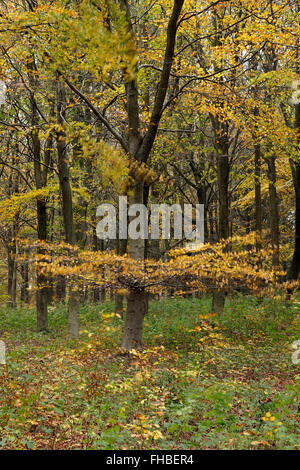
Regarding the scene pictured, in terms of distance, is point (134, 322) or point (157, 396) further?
point (134, 322)

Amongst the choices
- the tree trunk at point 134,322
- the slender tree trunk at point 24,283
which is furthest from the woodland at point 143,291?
the slender tree trunk at point 24,283

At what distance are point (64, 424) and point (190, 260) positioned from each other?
404 centimetres

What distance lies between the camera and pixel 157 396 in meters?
6.75

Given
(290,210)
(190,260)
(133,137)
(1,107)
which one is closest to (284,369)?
(190,260)

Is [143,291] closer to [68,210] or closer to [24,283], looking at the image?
[68,210]

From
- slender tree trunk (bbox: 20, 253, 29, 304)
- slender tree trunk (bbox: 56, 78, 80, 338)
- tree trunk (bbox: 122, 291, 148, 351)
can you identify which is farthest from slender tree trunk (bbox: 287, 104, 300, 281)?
slender tree trunk (bbox: 20, 253, 29, 304)

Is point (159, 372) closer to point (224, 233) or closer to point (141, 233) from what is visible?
point (141, 233)

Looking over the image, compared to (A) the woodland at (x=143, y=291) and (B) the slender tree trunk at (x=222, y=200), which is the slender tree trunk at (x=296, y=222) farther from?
(B) the slender tree trunk at (x=222, y=200)

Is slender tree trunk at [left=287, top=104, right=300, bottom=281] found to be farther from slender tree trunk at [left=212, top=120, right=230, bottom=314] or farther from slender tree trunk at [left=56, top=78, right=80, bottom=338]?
slender tree trunk at [left=56, top=78, right=80, bottom=338]

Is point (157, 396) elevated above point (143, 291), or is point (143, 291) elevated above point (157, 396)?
point (143, 291)

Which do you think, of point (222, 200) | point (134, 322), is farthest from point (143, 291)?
point (222, 200)

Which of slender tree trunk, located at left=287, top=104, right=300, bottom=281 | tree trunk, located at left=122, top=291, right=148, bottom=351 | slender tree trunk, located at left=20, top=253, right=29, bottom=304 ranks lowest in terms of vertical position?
slender tree trunk, located at left=20, top=253, right=29, bottom=304

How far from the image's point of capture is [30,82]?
12.7m

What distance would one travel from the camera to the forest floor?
16.9 ft
